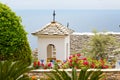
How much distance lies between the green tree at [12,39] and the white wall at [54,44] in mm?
5209

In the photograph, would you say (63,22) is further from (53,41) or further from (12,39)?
(12,39)

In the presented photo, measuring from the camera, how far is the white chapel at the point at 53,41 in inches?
683

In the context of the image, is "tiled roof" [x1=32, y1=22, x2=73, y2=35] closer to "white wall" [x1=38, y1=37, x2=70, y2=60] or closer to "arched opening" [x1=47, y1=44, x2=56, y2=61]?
"white wall" [x1=38, y1=37, x2=70, y2=60]

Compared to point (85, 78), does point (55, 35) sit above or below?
above

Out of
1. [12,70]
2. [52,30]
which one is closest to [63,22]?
[52,30]

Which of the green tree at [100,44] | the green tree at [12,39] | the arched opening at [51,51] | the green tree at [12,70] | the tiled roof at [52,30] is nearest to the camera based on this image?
the green tree at [12,70]

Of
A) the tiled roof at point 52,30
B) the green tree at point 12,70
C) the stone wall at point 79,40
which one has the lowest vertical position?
the green tree at point 12,70

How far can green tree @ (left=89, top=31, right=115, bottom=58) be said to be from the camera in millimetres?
18641

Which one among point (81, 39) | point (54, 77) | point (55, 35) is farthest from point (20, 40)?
point (81, 39)

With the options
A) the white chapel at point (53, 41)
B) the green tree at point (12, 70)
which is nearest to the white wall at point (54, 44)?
the white chapel at point (53, 41)

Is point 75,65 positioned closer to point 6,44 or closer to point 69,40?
point 6,44

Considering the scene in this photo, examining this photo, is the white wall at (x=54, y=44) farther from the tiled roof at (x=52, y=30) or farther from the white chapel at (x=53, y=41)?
the tiled roof at (x=52, y=30)

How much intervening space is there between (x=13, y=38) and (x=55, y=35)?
5256 mm

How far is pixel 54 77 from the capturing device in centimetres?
903
